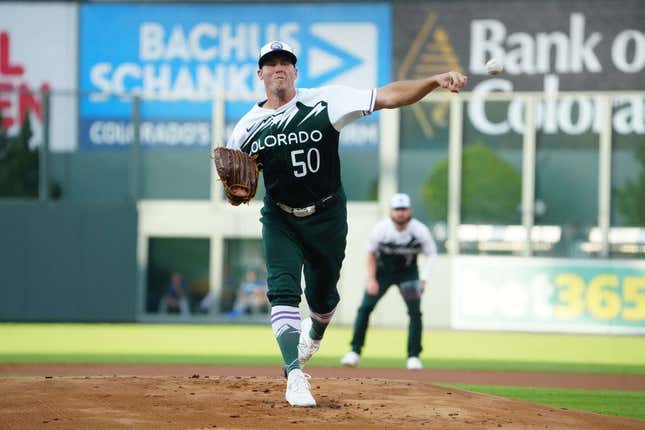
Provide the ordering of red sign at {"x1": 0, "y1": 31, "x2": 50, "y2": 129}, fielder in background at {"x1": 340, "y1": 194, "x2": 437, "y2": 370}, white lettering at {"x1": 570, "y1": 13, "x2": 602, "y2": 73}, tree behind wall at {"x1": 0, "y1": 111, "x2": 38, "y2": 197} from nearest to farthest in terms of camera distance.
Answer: fielder in background at {"x1": 340, "y1": 194, "x2": 437, "y2": 370}, tree behind wall at {"x1": 0, "y1": 111, "x2": 38, "y2": 197}, red sign at {"x1": 0, "y1": 31, "x2": 50, "y2": 129}, white lettering at {"x1": 570, "y1": 13, "x2": 602, "y2": 73}

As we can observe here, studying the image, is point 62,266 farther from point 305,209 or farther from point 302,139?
point 302,139

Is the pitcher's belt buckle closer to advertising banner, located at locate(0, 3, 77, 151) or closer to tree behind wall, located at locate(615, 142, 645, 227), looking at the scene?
tree behind wall, located at locate(615, 142, 645, 227)

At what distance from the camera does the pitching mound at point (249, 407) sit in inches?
259

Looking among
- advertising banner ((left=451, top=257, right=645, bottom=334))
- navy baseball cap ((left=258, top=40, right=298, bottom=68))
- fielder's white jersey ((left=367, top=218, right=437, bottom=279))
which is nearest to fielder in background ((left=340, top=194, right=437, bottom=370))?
fielder's white jersey ((left=367, top=218, right=437, bottom=279))

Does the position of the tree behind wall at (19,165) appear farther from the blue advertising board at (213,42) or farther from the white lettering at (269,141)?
the white lettering at (269,141)

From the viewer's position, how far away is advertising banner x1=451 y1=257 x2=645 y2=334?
2020 cm

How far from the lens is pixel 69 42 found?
29.0 metres

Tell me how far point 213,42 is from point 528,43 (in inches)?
305

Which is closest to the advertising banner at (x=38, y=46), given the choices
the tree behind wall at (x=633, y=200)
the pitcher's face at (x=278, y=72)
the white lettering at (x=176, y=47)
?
the white lettering at (x=176, y=47)

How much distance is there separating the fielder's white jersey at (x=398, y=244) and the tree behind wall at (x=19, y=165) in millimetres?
10718

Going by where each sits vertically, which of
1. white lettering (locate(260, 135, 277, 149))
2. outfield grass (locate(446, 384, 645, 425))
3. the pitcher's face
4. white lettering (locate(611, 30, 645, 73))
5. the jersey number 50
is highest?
white lettering (locate(611, 30, 645, 73))

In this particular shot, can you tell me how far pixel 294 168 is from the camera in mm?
7520

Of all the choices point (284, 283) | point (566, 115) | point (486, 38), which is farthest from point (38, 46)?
point (284, 283)

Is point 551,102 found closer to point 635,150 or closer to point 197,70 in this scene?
point 635,150
